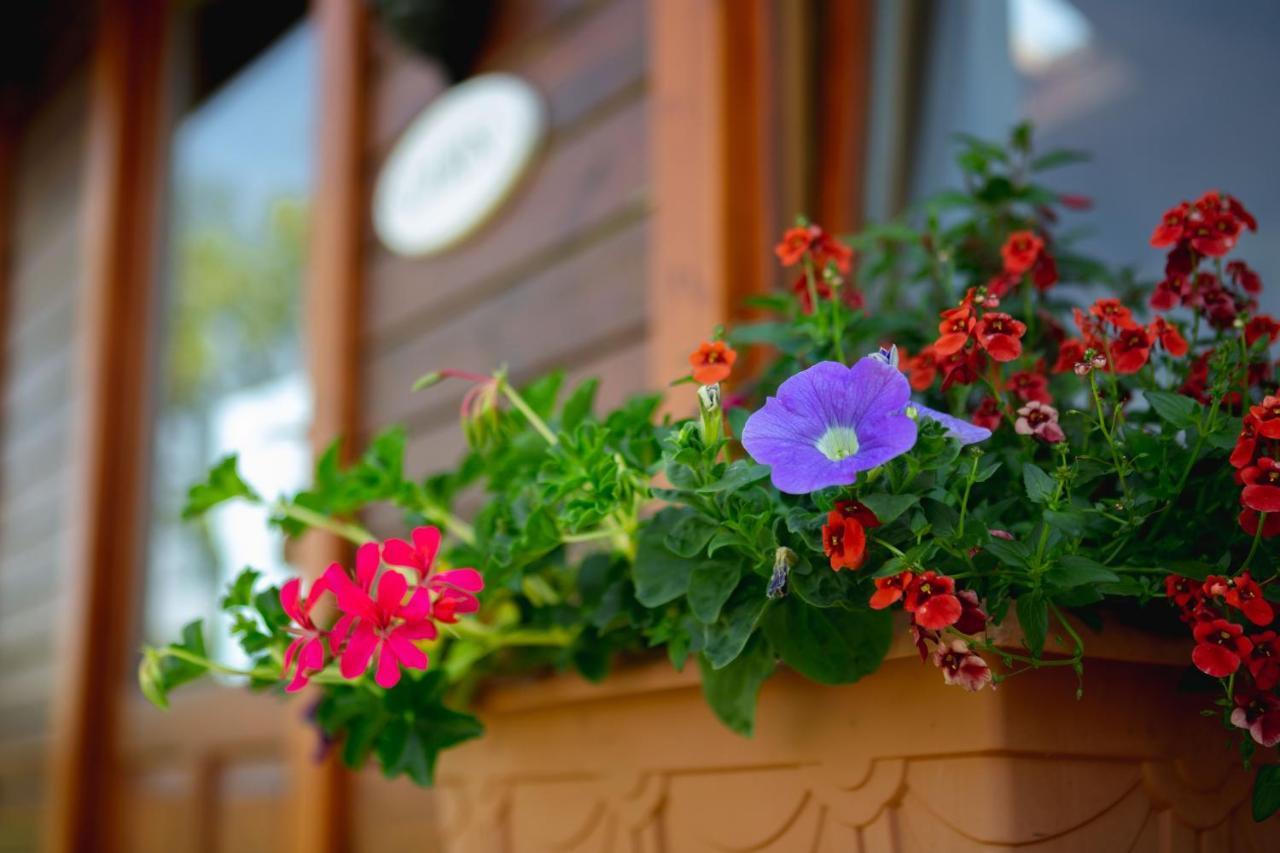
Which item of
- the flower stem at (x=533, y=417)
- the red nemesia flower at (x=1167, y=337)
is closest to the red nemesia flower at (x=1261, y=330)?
the red nemesia flower at (x=1167, y=337)

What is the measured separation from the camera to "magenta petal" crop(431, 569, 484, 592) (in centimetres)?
75

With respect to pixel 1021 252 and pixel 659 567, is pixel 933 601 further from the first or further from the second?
pixel 1021 252

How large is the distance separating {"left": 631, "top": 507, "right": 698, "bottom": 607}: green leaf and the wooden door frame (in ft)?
3.93

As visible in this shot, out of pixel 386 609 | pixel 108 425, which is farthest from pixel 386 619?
pixel 108 425

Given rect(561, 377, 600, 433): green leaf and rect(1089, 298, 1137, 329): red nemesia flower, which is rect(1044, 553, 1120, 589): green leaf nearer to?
rect(1089, 298, 1137, 329): red nemesia flower

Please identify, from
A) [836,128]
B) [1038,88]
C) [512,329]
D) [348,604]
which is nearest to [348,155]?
[512,329]

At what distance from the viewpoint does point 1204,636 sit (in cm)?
68

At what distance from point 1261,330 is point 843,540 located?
32 centimetres

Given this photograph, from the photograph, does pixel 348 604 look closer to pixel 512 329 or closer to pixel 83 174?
pixel 512 329

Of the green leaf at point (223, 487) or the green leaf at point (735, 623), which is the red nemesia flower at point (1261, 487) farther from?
the green leaf at point (223, 487)

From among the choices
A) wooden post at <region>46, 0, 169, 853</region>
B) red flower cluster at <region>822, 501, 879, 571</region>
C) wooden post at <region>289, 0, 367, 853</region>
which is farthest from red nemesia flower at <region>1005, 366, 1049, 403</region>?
wooden post at <region>46, 0, 169, 853</region>

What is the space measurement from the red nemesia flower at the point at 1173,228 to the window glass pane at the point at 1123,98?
18.0 inches

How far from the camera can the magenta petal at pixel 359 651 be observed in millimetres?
726

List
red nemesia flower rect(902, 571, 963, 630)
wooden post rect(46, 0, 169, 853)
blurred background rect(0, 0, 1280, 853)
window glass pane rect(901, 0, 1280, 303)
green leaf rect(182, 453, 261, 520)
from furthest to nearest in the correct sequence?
1. wooden post rect(46, 0, 169, 853)
2. blurred background rect(0, 0, 1280, 853)
3. window glass pane rect(901, 0, 1280, 303)
4. green leaf rect(182, 453, 261, 520)
5. red nemesia flower rect(902, 571, 963, 630)
